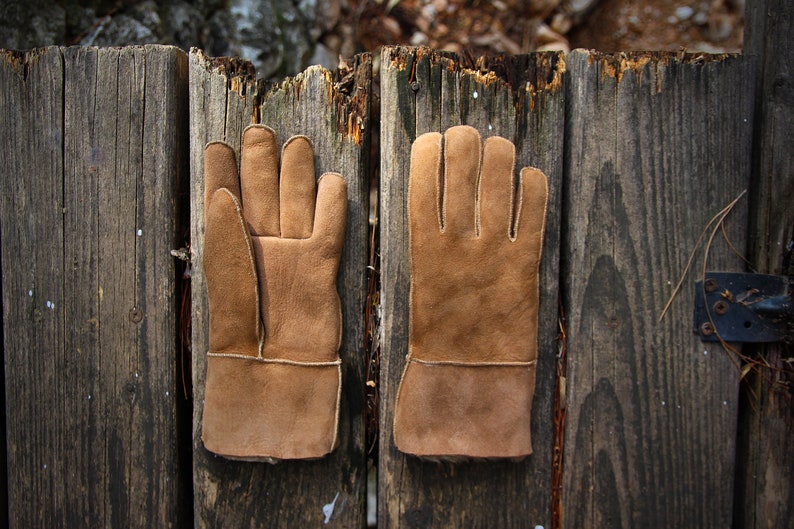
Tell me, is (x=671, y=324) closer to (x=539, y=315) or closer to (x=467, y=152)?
(x=539, y=315)

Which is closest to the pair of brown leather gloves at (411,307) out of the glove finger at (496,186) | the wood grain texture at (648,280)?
the glove finger at (496,186)

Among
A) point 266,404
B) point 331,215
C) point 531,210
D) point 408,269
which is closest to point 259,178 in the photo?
point 331,215

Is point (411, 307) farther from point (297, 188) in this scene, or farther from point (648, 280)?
point (648, 280)

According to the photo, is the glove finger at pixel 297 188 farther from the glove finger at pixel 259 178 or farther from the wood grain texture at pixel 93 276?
the wood grain texture at pixel 93 276

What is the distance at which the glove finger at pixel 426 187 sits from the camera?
1.31m

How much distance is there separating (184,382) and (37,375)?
1.40 ft

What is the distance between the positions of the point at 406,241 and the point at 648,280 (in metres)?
0.67

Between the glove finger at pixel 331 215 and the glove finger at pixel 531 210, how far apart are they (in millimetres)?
467

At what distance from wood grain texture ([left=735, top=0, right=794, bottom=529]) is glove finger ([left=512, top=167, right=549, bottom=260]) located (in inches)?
23.9

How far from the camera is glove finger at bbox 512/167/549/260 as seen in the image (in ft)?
4.38

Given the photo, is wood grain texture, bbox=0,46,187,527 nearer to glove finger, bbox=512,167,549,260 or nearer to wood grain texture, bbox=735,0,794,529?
glove finger, bbox=512,167,549,260

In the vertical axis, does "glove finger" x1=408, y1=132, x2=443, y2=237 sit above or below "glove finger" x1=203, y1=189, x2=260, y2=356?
above

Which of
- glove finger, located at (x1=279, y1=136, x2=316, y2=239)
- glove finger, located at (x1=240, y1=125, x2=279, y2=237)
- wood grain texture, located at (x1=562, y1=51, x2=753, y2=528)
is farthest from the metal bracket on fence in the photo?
glove finger, located at (x1=240, y1=125, x2=279, y2=237)

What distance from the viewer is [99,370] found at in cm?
143
